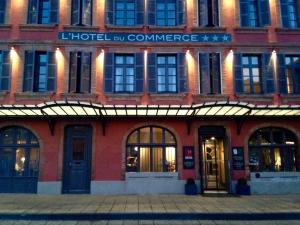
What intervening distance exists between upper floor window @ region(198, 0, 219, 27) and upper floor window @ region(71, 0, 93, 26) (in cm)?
527

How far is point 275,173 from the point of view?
12.5 m

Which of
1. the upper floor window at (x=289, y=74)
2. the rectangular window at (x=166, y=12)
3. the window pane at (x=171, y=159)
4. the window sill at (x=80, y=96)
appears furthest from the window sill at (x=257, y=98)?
the window sill at (x=80, y=96)

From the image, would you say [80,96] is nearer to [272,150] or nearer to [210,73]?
[210,73]

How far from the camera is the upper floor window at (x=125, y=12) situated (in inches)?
527

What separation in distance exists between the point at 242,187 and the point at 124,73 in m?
7.26

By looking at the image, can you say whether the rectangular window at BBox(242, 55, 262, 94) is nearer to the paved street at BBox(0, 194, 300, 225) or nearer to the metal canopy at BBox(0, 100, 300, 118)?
the metal canopy at BBox(0, 100, 300, 118)

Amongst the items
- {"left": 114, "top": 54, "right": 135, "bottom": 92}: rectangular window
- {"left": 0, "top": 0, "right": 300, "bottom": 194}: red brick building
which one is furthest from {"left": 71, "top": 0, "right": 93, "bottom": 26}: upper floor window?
{"left": 114, "top": 54, "right": 135, "bottom": 92}: rectangular window

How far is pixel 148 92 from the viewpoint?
42.0 feet

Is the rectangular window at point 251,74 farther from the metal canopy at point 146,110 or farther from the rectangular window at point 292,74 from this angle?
the metal canopy at point 146,110

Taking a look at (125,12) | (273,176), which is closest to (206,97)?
(273,176)

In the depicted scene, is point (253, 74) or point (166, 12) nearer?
point (253, 74)

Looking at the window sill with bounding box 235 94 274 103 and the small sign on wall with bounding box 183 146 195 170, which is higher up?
the window sill with bounding box 235 94 274 103

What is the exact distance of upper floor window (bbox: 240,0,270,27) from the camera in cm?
1355

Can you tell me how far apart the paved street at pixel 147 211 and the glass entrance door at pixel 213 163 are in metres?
2.68
